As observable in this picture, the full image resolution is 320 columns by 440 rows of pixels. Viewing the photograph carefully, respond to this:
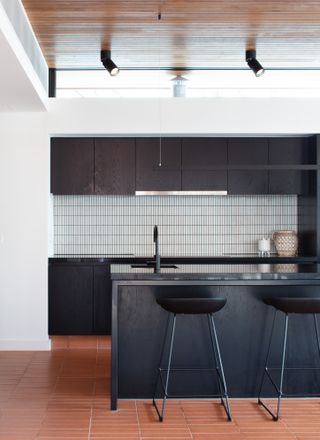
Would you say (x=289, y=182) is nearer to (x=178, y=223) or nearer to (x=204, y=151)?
(x=204, y=151)

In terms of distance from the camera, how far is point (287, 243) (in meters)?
6.27

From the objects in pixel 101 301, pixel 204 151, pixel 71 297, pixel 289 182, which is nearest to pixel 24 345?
pixel 71 297

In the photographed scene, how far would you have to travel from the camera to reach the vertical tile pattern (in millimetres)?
6469

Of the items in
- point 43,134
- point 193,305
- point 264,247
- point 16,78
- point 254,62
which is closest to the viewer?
point 193,305

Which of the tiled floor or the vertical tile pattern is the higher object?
the vertical tile pattern

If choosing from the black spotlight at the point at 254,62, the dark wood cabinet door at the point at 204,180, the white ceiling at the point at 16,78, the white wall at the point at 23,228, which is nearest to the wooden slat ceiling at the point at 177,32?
the black spotlight at the point at 254,62

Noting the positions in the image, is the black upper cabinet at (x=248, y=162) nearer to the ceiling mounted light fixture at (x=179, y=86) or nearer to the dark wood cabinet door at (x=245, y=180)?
the dark wood cabinet door at (x=245, y=180)

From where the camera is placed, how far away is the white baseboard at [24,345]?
18.5 ft

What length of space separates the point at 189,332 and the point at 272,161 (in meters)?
2.77

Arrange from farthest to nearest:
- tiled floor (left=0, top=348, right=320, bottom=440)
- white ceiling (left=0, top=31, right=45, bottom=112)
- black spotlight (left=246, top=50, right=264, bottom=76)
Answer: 1. black spotlight (left=246, top=50, right=264, bottom=76)
2. white ceiling (left=0, top=31, right=45, bottom=112)
3. tiled floor (left=0, top=348, right=320, bottom=440)

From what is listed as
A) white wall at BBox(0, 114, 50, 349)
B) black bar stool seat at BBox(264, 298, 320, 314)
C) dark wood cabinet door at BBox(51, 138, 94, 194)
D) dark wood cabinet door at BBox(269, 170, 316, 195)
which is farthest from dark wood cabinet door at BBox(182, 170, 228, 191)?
black bar stool seat at BBox(264, 298, 320, 314)

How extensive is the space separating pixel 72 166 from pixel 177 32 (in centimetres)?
195

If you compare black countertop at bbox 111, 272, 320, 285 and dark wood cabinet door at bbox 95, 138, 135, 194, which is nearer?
black countertop at bbox 111, 272, 320, 285

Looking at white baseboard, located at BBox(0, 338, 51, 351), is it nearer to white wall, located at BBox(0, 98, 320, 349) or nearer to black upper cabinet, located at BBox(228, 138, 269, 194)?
white wall, located at BBox(0, 98, 320, 349)
